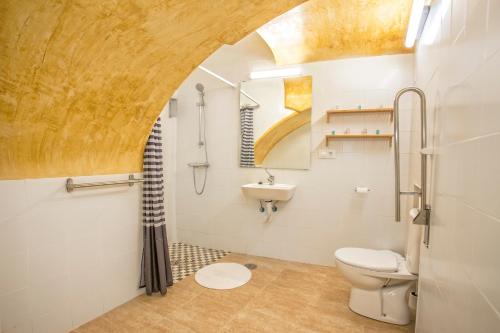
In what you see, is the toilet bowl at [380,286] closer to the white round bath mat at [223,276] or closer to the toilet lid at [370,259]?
the toilet lid at [370,259]

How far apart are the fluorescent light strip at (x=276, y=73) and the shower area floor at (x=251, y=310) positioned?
7.33ft

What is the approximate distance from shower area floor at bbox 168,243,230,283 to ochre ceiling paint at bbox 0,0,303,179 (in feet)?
4.38

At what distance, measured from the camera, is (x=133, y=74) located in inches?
72.0

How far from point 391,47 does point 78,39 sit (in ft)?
8.86

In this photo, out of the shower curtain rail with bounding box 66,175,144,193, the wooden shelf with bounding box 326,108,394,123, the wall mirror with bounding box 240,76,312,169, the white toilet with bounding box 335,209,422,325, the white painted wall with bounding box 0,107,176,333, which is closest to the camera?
the white painted wall with bounding box 0,107,176,333

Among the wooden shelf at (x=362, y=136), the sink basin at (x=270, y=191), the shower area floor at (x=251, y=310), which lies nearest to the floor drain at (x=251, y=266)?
the shower area floor at (x=251, y=310)

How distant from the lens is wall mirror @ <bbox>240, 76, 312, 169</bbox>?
9.85ft

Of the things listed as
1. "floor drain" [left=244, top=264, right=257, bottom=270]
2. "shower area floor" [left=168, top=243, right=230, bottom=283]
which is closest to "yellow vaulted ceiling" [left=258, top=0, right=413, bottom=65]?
"floor drain" [left=244, top=264, right=257, bottom=270]

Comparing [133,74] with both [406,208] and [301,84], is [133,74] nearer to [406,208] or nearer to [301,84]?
[301,84]

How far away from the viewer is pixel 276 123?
3.12 metres

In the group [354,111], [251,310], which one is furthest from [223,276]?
[354,111]

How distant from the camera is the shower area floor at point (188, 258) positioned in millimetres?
2830

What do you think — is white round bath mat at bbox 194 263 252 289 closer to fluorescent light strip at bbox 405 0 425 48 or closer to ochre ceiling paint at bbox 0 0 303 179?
ochre ceiling paint at bbox 0 0 303 179

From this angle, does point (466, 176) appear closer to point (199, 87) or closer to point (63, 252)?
point (63, 252)
